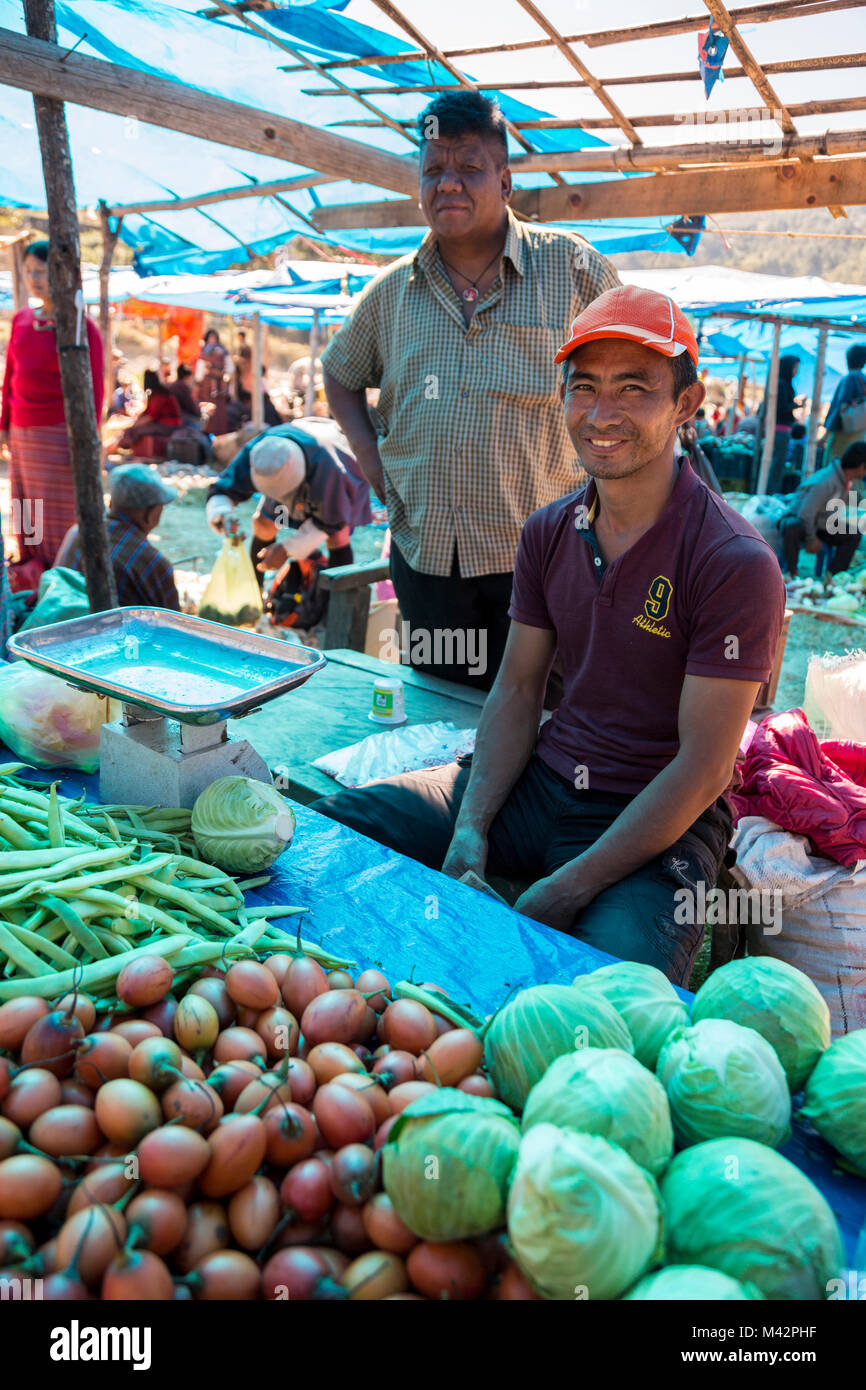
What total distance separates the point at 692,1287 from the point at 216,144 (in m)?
7.00

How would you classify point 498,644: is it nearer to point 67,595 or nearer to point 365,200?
point 67,595

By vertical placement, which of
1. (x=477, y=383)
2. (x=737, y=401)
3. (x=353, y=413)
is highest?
(x=737, y=401)

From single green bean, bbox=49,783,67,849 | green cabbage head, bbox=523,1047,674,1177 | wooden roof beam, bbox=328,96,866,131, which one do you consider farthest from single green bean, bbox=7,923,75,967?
wooden roof beam, bbox=328,96,866,131

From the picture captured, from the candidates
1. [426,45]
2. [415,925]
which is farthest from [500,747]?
[426,45]

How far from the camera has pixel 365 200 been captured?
8242mm

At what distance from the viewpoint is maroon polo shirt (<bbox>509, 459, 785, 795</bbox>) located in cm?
228

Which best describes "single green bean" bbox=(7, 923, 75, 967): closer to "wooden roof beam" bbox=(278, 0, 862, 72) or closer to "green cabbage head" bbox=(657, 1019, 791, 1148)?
"green cabbage head" bbox=(657, 1019, 791, 1148)

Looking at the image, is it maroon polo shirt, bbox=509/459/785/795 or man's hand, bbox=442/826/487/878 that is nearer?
maroon polo shirt, bbox=509/459/785/795

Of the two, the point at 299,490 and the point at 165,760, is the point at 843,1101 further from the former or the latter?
the point at 299,490

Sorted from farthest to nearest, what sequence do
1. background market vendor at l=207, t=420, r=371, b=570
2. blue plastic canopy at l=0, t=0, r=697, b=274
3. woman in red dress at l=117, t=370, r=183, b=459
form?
1. woman in red dress at l=117, t=370, r=183, b=459
2. background market vendor at l=207, t=420, r=371, b=570
3. blue plastic canopy at l=0, t=0, r=697, b=274

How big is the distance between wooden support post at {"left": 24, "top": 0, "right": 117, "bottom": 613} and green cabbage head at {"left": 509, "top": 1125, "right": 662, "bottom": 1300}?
366 cm

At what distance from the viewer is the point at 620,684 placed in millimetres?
2551

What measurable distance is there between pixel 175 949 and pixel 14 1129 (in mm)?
441

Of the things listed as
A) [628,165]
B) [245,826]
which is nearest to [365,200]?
[628,165]
